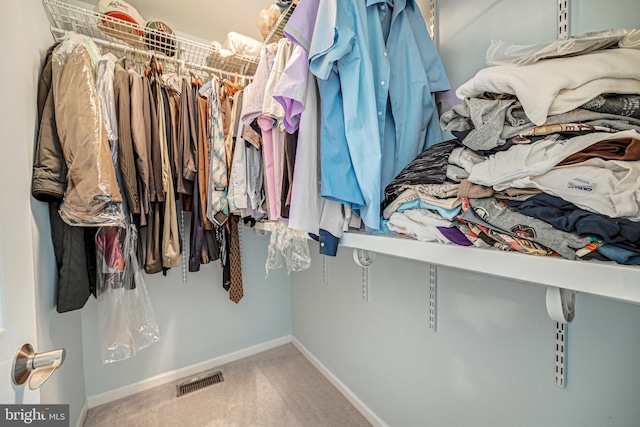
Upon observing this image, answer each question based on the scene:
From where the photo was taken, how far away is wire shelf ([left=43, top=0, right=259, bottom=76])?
1.20 m

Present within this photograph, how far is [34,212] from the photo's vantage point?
92 cm

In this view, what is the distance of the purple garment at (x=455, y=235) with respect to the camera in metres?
0.55

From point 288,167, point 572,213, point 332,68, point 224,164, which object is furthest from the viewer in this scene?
point 224,164

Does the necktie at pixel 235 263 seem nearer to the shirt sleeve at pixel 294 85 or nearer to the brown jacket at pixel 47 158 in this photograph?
the brown jacket at pixel 47 158

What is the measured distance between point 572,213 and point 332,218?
0.53 meters

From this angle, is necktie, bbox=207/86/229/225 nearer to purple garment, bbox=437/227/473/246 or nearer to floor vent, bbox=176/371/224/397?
purple garment, bbox=437/227/473/246

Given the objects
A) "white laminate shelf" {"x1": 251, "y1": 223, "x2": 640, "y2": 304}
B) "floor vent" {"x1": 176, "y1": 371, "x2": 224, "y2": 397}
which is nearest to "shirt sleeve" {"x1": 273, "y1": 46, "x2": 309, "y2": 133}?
"white laminate shelf" {"x1": 251, "y1": 223, "x2": 640, "y2": 304}

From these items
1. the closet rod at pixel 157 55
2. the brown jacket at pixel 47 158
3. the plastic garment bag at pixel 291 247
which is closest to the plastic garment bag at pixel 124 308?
the brown jacket at pixel 47 158

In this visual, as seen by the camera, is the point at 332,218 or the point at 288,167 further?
the point at 288,167

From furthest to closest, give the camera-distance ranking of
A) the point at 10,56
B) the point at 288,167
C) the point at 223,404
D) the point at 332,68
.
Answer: the point at 223,404, the point at 288,167, the point at 332,68, the point at 10,56

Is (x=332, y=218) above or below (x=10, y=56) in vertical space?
below

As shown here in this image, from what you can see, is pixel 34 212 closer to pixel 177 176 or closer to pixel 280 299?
pixel 177 176

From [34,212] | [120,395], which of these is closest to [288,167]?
[34,212]

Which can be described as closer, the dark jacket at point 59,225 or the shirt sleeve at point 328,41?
the shirt sleeve at point 328,41
